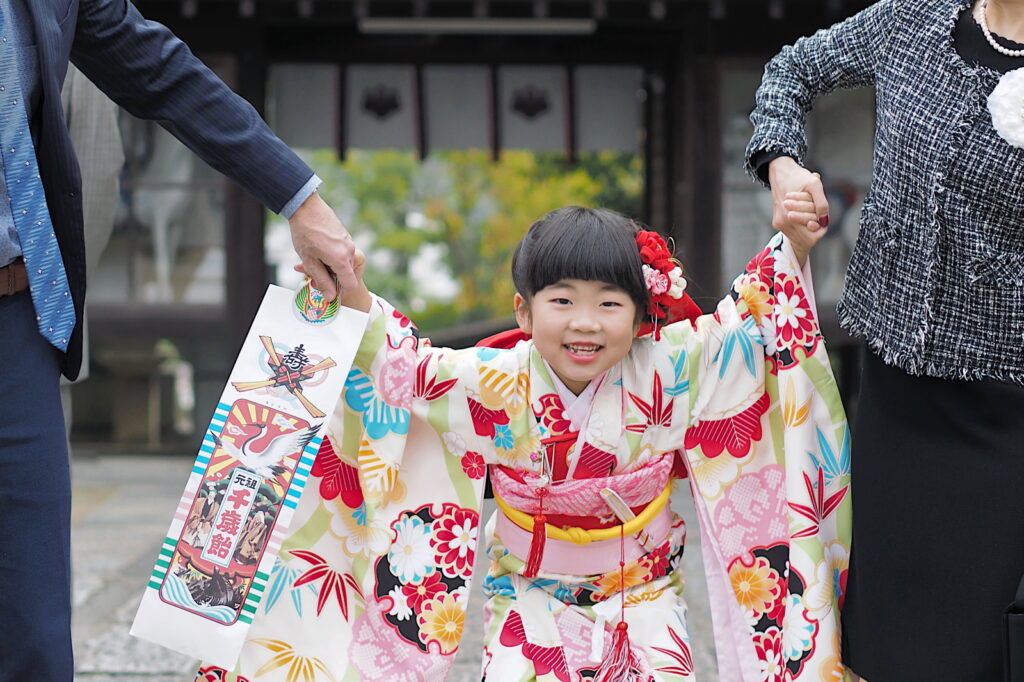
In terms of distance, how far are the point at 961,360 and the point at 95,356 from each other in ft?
27.1

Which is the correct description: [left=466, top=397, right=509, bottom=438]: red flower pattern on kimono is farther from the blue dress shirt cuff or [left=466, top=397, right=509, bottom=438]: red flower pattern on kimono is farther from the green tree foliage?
the green tree foliage

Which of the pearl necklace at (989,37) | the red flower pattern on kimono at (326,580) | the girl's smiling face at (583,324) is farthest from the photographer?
the red flower pattern on kimono at (326,580)

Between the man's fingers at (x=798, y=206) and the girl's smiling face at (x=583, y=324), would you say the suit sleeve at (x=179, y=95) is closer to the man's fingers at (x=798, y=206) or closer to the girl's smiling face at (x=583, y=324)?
the girl's smiling face at (x=583, y=324)

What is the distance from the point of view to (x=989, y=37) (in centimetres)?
200

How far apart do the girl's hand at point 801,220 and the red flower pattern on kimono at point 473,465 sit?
85 centimetres

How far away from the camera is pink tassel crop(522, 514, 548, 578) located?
2.41 m

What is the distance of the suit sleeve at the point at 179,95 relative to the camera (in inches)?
82.7

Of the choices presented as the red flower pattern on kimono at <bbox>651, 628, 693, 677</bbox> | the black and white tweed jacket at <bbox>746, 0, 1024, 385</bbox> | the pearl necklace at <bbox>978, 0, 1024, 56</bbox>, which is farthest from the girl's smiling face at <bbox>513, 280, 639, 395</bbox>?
the pearl necklace at <bbox>978, 0, 1024, 56</bbox>

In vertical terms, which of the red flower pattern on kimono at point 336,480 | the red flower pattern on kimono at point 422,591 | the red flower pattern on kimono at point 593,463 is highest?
the red flower pattern on kimono at point 593,463

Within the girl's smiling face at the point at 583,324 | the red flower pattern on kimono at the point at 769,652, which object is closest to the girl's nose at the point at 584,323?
the girl's smiling face at the point at 583,324

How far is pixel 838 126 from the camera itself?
278 inches

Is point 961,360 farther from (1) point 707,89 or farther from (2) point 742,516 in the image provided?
(1) point 707,89

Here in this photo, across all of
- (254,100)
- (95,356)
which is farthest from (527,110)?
(95,356)

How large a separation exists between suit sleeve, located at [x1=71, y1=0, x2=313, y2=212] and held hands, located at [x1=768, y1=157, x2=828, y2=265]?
96 cm
